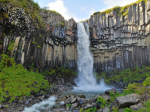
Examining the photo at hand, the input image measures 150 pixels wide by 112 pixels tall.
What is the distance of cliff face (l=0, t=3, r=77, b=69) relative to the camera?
47.4 ft

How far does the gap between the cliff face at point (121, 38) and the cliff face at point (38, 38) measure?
19.2 feet

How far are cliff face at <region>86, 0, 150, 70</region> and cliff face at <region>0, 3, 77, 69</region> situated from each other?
19.2 ft

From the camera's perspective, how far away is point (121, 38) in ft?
74.0

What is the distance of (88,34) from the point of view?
83.0 ft

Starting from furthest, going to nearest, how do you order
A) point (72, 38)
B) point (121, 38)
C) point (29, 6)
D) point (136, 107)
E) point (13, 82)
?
1. point (72, 38)
2. point (121, 38)
3. point (29, 6)
4. point (13, 82)
5. point (136, 107)

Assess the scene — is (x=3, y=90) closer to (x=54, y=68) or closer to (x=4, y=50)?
Answer: (x=4, y=50)

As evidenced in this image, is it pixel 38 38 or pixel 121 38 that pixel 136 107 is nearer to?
pixel 38 38

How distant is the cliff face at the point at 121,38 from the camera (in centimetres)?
2033

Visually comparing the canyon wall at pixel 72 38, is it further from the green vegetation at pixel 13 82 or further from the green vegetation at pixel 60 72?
the green vegetation at pixel 13 82

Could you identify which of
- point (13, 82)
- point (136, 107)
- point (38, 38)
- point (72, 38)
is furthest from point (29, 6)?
point (136, 107)

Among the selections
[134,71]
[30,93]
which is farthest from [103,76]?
[30,93]

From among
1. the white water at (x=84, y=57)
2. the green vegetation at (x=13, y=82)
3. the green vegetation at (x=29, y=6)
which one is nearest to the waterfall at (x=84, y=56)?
the white water at (x=84, y=57)

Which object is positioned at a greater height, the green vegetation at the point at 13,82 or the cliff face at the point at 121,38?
the cliff face at the point at 121,38

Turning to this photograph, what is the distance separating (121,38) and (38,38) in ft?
56.6
